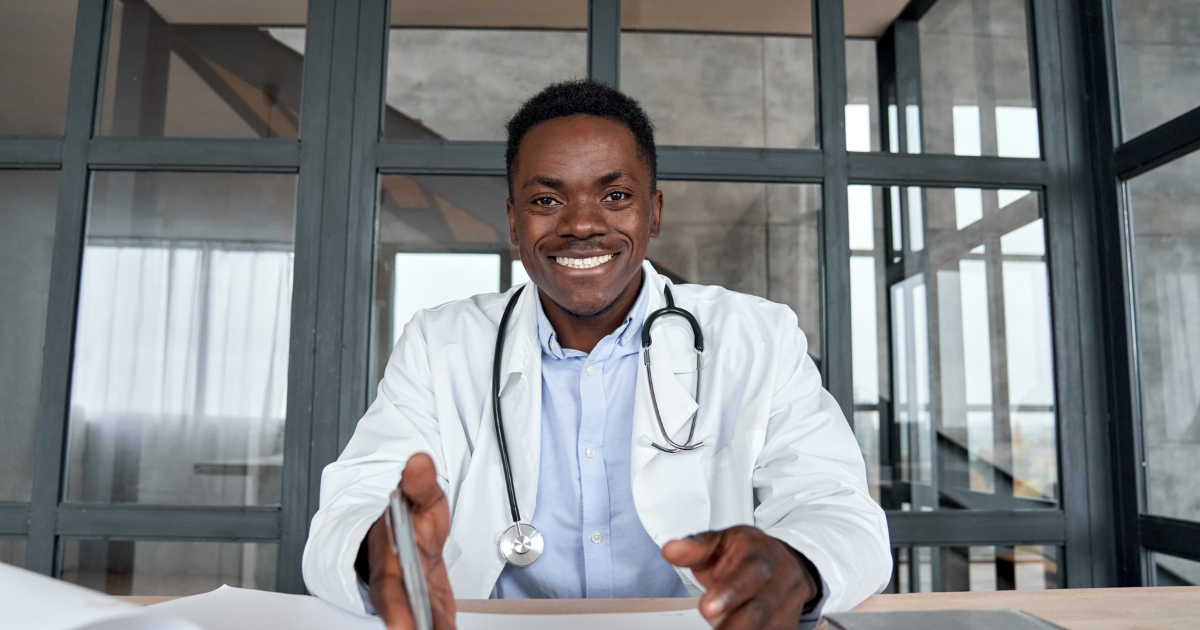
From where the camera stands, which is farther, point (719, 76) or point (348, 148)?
point (719, 76)

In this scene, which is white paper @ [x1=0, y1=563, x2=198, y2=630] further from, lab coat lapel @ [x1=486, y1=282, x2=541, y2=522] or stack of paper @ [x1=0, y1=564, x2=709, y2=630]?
lab coat lapel @ [x1=486, y1=282, x2=541, y2=522]

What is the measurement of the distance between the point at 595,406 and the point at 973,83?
1.61 m

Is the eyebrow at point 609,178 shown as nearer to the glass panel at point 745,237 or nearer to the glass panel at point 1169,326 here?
the glass panel at point 745,237

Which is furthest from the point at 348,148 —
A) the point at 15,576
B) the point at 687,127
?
the point at 15,576

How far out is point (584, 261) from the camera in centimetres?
128

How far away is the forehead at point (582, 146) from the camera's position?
126 cm

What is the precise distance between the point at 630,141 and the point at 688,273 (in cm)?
78

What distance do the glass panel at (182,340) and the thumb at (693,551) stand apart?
1576mm

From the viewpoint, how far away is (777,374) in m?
1.25

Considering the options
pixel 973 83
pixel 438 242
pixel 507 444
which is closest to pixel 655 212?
pixel 507 444

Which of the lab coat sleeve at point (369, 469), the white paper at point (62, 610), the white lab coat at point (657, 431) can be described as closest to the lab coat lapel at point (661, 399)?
the white lab coat at point (657, 431)

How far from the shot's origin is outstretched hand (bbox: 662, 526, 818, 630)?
1.96 ft

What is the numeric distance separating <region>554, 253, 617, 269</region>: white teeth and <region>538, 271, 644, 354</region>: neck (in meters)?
0.10

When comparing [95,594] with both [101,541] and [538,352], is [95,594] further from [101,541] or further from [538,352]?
[101,541]
